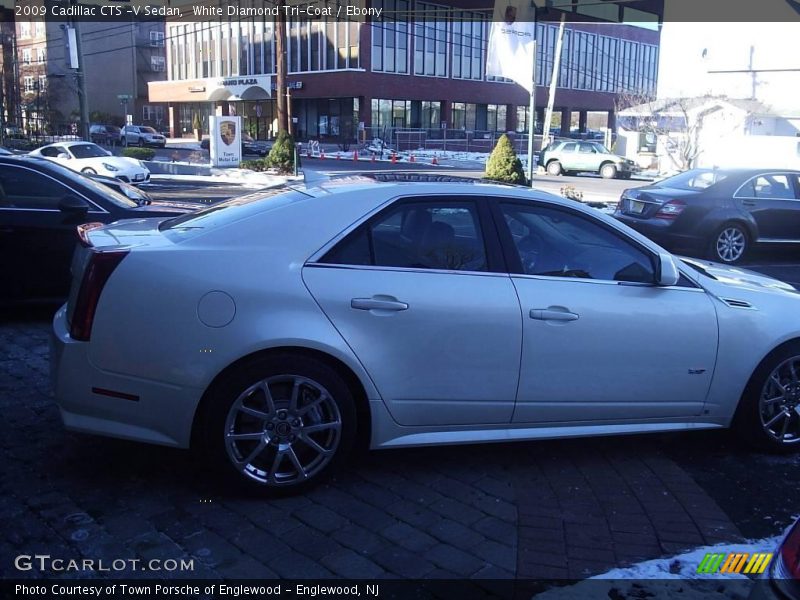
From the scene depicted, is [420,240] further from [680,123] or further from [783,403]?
[680,123]

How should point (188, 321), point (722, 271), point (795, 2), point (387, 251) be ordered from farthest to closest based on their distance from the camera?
1. point (795, 2)
2. point (722, 271)
3. point (387, 251)
4. point (188, 321)

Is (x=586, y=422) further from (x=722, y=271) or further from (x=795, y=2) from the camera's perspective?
(x=795, y=2)

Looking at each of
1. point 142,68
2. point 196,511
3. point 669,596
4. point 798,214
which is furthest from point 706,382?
point 142,68

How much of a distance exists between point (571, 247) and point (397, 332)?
120cm

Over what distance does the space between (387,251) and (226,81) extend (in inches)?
2579

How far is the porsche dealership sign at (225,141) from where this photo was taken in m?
32.4

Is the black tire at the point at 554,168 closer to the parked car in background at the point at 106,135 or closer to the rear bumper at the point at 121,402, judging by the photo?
the parked car in background at the point at 106,135

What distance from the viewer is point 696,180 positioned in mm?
12594

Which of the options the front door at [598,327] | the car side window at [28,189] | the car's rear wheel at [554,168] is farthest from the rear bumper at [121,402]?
the car's rear wheel at [554,168]

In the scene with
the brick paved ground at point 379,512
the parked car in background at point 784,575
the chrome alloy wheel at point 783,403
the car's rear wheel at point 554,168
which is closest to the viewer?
the parked car in background at point 784,575

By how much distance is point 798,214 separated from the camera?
12.1m

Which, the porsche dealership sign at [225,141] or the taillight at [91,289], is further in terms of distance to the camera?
the porsche dealership sign at [225,141]

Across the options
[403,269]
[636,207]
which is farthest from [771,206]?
[403,269]

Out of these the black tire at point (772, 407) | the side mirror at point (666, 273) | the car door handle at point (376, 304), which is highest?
the side mirror at point (666, 273)
